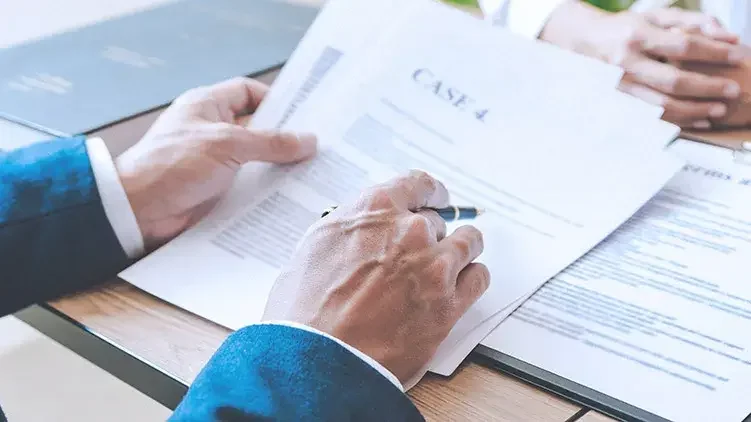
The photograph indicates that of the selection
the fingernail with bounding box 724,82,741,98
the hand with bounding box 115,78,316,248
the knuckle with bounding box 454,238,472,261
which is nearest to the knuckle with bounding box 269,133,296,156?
the hand with bounding box 115,78,316,248

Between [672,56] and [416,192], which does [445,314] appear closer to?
[416,192]

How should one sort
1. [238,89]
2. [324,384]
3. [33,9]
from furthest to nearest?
[33,9] → [238,89] → [324,384]

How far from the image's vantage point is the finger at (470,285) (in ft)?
1.65

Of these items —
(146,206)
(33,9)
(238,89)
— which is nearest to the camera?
(146,206)

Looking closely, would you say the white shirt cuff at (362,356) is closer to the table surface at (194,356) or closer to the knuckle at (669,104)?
the table surface at (194,356)

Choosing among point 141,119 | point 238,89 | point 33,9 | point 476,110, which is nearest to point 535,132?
point 476,110

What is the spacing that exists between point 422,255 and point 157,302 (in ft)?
0.70

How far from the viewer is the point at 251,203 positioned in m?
0.68

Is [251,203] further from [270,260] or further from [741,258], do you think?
[741,258]


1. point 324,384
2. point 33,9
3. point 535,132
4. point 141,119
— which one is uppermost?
point 535,132

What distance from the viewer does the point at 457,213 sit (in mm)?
601

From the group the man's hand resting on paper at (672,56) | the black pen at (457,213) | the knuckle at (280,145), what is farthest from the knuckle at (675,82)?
the knuckle at (280,145)

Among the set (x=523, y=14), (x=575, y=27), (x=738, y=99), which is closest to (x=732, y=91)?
(x=738, y=99)

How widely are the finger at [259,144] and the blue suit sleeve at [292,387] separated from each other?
279 millimetres
